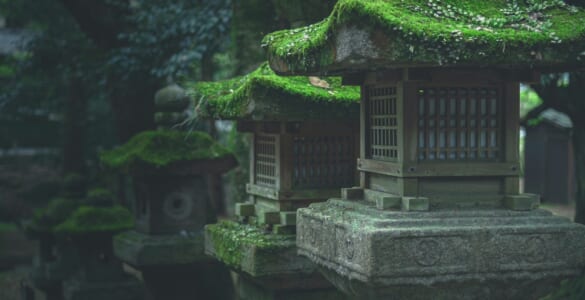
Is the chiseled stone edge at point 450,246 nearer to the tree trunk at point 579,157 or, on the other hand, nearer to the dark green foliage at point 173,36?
the tree trunk at point 579,157

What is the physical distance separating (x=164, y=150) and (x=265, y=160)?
8.27ft

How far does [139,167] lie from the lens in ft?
36.7

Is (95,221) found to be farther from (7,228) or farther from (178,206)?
(7,228)

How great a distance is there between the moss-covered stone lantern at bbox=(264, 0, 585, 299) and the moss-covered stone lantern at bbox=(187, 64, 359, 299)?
39.9 inches

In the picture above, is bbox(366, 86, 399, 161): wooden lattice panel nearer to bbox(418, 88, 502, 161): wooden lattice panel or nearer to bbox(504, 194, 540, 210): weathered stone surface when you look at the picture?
bbox(418, 88, 502, 161): wooden lattice panel

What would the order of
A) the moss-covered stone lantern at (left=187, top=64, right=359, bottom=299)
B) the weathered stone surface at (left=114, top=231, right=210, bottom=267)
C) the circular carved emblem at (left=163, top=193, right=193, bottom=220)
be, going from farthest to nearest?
the circular carved emblem at (left=163, top=193, right=193, bottom=220)
the weathered stone surface at (left=114, top=231, right=210, bottom=267)
the moss-covered stone lantern at (left=187, top=64, right=359, bottom=299)

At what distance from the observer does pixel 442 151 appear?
266 inches

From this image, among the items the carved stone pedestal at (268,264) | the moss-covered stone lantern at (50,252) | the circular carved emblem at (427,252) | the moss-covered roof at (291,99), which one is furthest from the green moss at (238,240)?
the moss-covered stone lantern at (50,252)

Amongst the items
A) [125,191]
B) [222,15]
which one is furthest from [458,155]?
[125,191]

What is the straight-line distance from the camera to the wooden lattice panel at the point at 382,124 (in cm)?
686

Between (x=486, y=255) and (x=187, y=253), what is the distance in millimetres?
6057

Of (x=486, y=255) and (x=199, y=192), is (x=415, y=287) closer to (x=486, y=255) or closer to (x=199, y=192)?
(x=486, y=255)

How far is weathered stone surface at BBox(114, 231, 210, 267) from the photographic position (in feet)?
37.1

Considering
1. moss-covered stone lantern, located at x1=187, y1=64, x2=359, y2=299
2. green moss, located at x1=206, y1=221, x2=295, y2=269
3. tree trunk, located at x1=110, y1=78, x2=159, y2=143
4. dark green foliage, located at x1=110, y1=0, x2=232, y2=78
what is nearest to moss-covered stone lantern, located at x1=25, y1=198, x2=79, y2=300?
dark green foliage, located at x1=110, y1=0, x2=232, y2=78
